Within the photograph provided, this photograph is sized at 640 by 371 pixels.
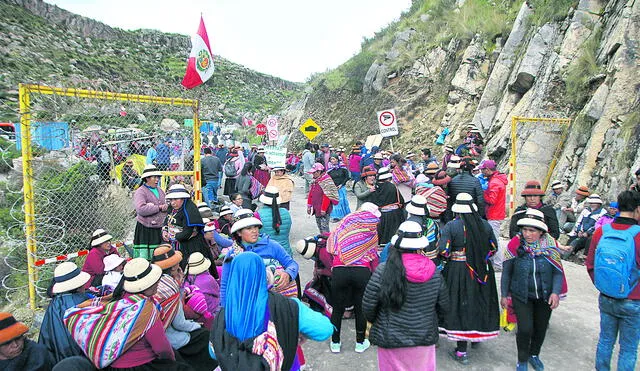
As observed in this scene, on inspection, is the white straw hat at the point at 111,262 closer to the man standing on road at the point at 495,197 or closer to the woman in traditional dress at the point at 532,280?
the woman in traditional dress at the point at 532,280

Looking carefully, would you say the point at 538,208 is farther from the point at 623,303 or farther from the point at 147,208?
the point at 147,208

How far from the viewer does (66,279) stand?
11.3 ft

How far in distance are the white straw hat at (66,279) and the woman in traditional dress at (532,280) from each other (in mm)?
3951

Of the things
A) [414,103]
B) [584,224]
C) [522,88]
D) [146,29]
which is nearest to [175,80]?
[146,29]

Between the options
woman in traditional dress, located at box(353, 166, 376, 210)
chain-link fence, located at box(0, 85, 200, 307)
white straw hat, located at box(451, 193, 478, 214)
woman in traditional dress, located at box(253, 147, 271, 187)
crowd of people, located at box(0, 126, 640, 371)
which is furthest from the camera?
woman in traditional dress, located at box(253, 147, 271, 187)

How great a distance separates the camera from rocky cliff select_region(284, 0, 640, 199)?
9.22 m

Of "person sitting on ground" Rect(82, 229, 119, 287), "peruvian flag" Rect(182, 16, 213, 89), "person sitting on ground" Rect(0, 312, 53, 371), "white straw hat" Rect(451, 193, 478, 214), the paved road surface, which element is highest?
"peruvian flag" Rect(182, 16, 213, 89)

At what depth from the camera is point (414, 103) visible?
20.9 m

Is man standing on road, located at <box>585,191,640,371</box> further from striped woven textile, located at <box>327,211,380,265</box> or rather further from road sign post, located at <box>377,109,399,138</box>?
road sign post, located at <box>377,109,399,138</box>

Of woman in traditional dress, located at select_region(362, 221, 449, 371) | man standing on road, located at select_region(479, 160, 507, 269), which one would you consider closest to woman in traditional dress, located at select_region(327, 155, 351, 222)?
man standing on road, located at select_region(479, 160, 507, 269)

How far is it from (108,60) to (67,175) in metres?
55.7

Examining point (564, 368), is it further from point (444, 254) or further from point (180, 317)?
point (180, 317)

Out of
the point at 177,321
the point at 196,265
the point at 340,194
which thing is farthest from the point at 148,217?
the point at 340,194

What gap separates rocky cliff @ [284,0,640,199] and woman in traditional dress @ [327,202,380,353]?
5.78 meters
